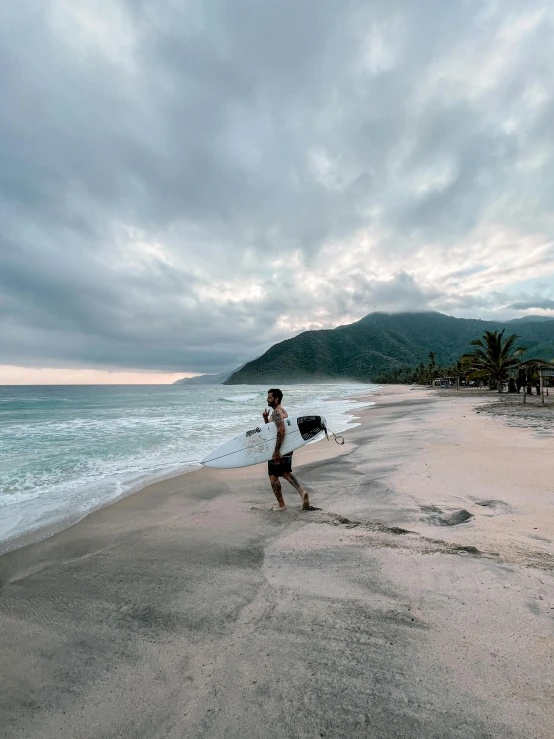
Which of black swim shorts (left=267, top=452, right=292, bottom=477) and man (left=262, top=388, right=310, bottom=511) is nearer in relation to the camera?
man (left=262, top=388, right=310, bottom=511)

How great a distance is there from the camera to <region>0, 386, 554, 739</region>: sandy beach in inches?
83.1

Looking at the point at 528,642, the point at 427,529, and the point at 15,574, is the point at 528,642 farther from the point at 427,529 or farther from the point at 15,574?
the point at 15,574

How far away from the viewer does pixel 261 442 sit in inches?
304

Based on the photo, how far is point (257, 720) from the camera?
2.08m

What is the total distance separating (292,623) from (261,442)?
16.0 feet

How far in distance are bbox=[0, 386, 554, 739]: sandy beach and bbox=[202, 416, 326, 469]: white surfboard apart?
5.77 ft

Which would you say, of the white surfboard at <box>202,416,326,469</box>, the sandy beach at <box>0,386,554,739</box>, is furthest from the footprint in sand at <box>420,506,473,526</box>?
the white surfboard at <box>202,416,326,469</box>

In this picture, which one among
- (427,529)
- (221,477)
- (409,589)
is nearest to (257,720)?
(409,589)

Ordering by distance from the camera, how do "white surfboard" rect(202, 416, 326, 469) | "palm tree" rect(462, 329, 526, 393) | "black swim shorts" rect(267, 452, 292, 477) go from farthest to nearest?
"palm tree" rect(462, 329, 526, 393)
"white surfboard" rect(202, 416, 326, 469)
"black swim shorts" rect(267, 452, 292, 477)

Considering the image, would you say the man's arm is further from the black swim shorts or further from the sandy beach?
the sandy beach

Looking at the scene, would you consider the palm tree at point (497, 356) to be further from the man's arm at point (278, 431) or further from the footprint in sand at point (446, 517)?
the man's arm at point (278, 431)

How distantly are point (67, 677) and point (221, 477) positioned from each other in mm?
5832

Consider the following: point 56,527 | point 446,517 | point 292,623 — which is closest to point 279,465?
point 446,517

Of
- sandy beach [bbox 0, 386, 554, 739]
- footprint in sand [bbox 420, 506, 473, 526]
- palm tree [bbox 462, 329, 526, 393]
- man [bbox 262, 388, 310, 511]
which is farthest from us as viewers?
palm tree [bbox 462, 329, 526, 393]
